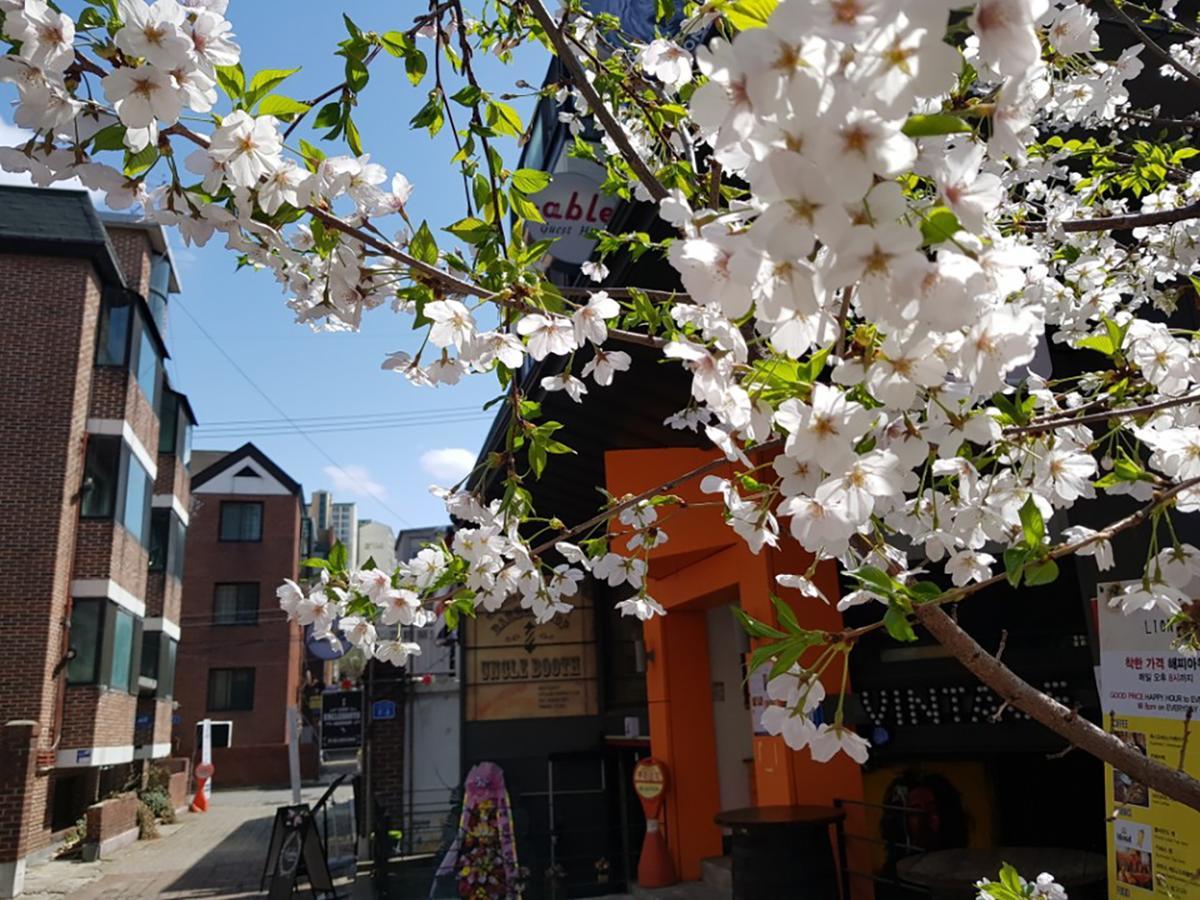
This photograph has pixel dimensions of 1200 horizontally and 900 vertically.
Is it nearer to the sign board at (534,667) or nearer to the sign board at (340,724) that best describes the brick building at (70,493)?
the sign board at (340,724)

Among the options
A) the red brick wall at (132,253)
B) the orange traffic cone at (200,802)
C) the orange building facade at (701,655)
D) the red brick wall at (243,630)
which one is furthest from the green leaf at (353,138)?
the red brick wall at (243,630)

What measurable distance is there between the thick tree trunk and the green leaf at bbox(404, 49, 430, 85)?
5.39 feet

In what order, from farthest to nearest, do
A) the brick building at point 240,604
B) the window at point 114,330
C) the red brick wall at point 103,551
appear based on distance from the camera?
the brick building at point 240,604 < the window at point 114,330 < the red brick wall at point 103,551

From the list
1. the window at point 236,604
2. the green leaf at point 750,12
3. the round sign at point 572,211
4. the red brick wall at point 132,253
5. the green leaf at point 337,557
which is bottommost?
the green leaf at point 337,557

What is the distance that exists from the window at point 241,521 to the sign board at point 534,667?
814 inches

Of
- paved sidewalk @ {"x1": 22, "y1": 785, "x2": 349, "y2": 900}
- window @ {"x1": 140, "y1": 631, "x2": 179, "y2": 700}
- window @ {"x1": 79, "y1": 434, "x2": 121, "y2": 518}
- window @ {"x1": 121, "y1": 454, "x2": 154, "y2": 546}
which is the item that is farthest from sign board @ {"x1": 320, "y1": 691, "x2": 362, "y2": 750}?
window @ {"x1": 140, "y1": 631, "x2": 179, "y2": 700}

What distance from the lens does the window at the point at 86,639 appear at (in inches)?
580

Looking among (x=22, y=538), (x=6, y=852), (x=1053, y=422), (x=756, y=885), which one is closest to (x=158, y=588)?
(x=22, y=538)

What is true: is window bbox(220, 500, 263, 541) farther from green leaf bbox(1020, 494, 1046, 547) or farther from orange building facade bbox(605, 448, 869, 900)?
green leaf bbox(1020, 494, 1046, 547)

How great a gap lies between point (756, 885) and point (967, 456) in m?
3.93

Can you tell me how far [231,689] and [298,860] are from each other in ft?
79.1

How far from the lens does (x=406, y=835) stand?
11453 mm

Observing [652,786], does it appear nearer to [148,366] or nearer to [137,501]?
[137,501]

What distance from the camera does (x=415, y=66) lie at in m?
2.17
